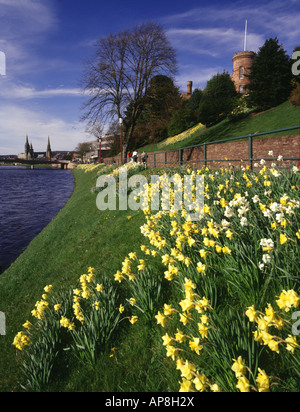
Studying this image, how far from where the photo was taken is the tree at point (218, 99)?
25891 mm

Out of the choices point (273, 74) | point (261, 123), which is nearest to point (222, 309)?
point (261, 123)

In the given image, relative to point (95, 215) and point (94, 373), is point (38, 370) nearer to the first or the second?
point (94, 373)

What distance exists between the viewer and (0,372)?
293cm

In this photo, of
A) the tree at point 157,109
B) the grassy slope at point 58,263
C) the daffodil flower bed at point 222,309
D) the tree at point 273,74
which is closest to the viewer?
the daffodil flower bed at point 222,309

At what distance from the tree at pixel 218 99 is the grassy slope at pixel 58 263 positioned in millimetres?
22274

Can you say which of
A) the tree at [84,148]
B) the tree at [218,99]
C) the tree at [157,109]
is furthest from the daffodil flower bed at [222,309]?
the tree at [84,148]

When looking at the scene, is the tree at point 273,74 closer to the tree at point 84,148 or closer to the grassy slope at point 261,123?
the grassy slope at point 261,123

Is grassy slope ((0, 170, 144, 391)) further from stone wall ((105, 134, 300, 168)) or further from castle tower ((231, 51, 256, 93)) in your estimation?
castle tower ((231, 51, 256, 93))

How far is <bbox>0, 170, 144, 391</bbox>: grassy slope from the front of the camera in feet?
12.6

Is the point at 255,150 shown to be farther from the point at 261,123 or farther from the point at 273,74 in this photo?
the point at 273,74

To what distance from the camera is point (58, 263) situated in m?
6.15

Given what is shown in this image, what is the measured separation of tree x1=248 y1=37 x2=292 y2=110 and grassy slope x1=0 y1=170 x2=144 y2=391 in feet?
66.8

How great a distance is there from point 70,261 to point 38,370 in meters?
3.73
